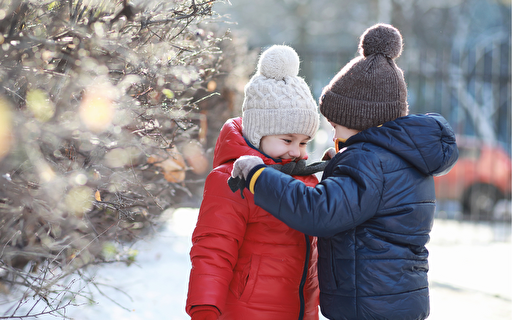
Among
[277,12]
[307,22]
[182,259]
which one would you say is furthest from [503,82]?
[277,12]

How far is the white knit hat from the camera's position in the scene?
204 cm

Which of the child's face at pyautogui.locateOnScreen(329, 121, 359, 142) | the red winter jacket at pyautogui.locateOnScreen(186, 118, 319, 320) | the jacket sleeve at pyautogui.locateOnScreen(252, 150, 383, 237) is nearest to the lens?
the jacket sleeve at pyautogui.locateOnScreen(252, 150, 383, 237)

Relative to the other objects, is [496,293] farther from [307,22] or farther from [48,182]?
[307,22]

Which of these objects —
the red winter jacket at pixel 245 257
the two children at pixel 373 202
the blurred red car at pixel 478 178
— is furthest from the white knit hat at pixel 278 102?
the blurred red car at pixel 478 178

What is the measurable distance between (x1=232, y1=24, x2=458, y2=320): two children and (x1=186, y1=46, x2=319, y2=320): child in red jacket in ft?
0.65

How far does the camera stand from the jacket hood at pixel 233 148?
1.98 m

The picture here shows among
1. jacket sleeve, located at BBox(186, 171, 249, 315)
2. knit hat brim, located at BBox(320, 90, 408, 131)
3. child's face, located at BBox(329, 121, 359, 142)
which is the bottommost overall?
jacket sleeve, located at BBox(186, 171, 249, 315)

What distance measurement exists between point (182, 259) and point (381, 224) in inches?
134

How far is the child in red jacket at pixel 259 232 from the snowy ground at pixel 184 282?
62cm

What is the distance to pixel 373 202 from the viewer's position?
1.61m

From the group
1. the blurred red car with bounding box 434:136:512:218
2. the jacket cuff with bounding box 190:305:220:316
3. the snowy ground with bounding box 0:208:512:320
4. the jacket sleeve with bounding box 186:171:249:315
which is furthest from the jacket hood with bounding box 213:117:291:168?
the blurred red car with bounding box 434:136:512:218

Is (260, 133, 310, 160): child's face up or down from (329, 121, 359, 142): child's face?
down

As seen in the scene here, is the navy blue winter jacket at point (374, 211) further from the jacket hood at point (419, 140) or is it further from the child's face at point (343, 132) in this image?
the child's face at point (343, 132)

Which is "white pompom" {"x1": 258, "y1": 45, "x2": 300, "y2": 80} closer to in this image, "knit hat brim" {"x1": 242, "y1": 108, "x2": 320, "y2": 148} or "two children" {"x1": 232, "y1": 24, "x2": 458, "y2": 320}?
"knit hat brim" {"x1": 242, "y1": 108, "x2": 320, "y2": 148}
